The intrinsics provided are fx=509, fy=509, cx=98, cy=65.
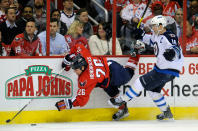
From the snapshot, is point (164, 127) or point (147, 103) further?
point (147, 103)

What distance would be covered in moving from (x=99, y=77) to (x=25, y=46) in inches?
39.8

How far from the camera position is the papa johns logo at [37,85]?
21.0 feet

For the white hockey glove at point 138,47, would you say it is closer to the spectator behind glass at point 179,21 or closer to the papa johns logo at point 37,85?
the spectator behind glass at point 179,21

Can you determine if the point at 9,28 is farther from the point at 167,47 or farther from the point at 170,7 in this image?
the point at 170,7

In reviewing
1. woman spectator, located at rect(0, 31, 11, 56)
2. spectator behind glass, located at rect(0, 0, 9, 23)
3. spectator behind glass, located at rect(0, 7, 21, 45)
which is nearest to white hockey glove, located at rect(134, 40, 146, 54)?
spectator behind glass, located at rect(0, 7, 21, 45)

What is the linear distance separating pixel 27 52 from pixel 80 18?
80 cm

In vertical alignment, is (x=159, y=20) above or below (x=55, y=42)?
above

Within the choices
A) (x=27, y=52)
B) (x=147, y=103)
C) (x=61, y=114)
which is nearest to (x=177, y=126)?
(x=147, y=103)

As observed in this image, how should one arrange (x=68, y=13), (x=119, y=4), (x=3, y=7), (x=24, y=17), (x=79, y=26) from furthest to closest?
(x=119, y=4)
(x=79, y=26)
(x=68, y=13)
(x=24, y=17)
(x=3, y=7)

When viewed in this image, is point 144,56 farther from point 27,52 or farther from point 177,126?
point 27,52

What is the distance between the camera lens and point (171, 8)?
6887mm

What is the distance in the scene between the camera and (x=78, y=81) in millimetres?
6426

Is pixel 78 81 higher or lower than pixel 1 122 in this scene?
higher

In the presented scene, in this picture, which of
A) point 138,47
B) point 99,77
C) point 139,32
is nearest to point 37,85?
point 99,77
